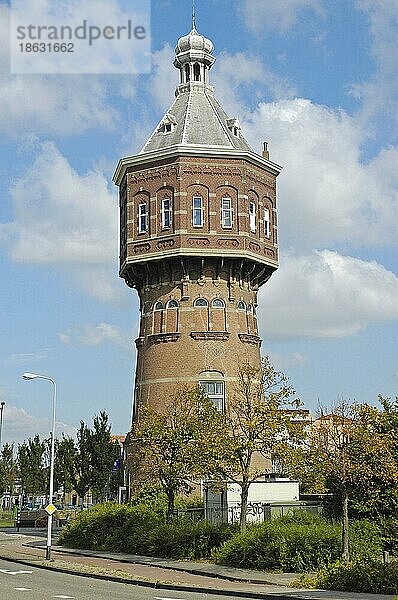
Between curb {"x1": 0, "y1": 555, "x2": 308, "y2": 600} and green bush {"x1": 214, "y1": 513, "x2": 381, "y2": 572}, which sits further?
green bush {"x1": 214, "y1": 513, "x2": 381, "y2": 572}

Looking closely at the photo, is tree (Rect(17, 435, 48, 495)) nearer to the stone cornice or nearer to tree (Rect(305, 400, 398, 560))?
the stone cornice

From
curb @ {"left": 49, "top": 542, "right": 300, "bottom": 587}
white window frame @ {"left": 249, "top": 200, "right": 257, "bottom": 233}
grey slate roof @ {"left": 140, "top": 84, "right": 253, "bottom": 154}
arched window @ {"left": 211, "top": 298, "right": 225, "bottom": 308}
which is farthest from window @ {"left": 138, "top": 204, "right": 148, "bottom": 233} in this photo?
curb @ {"left": 49, "top": 542, "right": 300, "bottom": 587}

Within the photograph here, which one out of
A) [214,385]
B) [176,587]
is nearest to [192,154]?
[214,385]

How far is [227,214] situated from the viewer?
52031 millimetres

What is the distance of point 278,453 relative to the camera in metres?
34.3

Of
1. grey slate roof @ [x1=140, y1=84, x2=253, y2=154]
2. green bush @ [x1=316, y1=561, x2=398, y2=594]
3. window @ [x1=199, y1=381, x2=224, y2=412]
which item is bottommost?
green bush @ [x1=316, y1=561, x2=398, y2=594]

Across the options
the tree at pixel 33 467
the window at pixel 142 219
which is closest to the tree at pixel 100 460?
the tree at pixel 33 467

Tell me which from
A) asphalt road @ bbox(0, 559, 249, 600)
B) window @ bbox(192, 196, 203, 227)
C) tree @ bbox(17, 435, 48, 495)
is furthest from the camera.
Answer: tree @ bbox(17, 435, 48, 495)

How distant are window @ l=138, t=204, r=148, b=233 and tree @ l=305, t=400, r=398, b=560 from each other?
2355 cm

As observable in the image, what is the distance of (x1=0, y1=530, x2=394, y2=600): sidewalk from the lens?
23.4 meters

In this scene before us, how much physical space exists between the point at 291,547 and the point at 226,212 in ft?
84.5

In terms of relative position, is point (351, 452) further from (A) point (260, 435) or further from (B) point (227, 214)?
(B) point (227, 214)

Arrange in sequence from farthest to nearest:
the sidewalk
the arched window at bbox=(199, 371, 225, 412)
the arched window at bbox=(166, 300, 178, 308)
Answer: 1. the arched window at bbox=(166, 300, 178, 308)
2. the arched window at bbox=(199, 371, 225, 412)
3. the sidewalk

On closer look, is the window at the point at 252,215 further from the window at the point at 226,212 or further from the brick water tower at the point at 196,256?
the window at the point at 226,212
